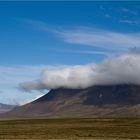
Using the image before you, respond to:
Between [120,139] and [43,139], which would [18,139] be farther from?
[120,139]

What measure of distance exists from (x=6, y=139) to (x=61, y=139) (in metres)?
9.57

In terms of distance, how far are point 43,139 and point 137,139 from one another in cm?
1684

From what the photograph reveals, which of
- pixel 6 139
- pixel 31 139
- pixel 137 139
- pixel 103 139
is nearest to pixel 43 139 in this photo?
pixel 31 139

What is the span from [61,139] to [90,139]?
205 inches

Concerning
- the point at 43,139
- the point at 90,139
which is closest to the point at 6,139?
the point at 43,139

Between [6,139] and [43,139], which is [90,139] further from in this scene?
[6,139]

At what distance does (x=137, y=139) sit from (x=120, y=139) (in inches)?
130

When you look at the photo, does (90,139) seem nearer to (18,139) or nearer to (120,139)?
(120,139)

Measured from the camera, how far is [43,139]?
66688mm

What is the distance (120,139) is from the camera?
6800 cm

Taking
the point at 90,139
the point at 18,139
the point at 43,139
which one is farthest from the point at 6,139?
the point at 90,139

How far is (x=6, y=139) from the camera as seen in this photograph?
219 ft

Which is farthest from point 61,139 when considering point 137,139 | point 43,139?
point 137,139

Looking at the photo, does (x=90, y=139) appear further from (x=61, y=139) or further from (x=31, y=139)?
(x=31, y=139)
